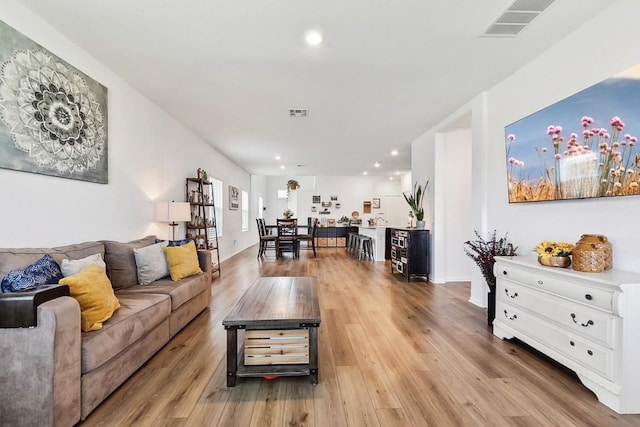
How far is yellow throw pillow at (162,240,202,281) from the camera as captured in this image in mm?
2973

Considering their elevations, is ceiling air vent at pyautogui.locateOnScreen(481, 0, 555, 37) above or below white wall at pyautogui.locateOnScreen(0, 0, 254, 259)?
above

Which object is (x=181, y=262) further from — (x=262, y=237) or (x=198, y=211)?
(x=262, y=237)

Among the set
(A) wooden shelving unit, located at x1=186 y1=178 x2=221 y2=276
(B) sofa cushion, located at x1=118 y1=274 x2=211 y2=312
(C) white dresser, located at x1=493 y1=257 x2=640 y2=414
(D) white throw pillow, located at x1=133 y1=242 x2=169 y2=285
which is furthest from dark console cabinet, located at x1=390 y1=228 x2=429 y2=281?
(D) white throw pillow, located at x1=133 y1=242 x2=169 y2=285

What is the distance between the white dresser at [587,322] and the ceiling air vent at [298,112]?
316 cm

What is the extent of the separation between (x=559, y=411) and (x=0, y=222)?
12.6 ft

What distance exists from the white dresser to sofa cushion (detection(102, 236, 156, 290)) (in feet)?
11.9

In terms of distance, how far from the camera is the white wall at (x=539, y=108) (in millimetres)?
1958

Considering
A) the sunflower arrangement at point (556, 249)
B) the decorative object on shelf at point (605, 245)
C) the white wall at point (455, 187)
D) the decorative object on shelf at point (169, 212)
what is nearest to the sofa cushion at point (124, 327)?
the decorative object on shelf at point (169, 212)

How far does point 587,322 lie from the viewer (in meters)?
1.83

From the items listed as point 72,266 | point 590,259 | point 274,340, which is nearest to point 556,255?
point 590,259

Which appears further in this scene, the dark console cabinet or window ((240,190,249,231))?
A: window ((240,190,249,231))

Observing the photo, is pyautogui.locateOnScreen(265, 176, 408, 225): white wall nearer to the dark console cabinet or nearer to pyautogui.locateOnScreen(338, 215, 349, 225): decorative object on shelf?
pyautogui.locateOnScreen(338, 215, 349, 225): decorative object on shelf

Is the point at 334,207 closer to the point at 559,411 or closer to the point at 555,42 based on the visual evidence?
the point at 555,42

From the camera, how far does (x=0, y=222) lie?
1935mm
